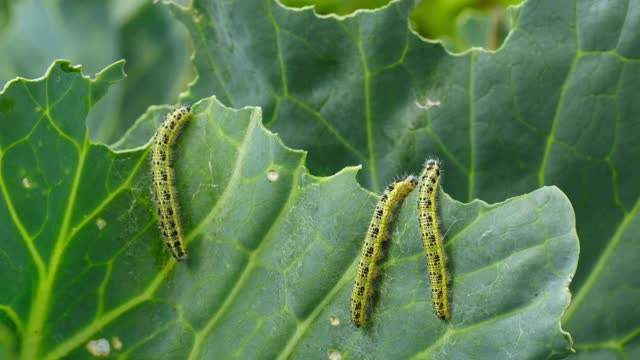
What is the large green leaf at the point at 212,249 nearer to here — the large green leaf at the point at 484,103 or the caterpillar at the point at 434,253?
the caterpillar at the point at 434,253

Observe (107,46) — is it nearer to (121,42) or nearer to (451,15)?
(121,42)

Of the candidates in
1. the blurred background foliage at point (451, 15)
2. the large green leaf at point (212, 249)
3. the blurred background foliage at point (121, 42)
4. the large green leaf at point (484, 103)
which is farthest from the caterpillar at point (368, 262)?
the blurred background foliage at point (451, 15)

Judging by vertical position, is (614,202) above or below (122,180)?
below

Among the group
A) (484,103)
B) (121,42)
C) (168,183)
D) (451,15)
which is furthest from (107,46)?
(484,103)

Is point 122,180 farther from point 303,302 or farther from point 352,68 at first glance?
point 352,68

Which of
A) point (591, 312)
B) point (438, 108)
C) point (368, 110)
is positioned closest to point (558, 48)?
point (438, 108)

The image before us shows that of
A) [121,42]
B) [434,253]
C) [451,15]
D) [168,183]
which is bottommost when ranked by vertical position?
[434,253]
